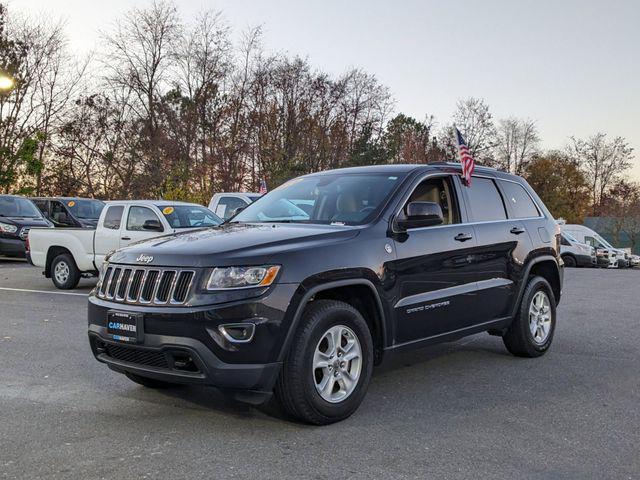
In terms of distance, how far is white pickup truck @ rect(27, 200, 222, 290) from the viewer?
1238 cm

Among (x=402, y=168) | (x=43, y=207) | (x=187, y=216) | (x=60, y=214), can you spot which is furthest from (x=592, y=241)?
(x=402, y=168)

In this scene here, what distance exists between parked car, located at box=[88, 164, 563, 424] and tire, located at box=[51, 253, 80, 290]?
776 centimetres

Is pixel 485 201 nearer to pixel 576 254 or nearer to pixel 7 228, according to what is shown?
pixel 7 228

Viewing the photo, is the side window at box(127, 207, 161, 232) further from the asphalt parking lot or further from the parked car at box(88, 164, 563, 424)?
the parked car at box(88, 164, 563, 424)

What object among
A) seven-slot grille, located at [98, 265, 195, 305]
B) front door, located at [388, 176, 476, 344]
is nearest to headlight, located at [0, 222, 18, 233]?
seven-slot grille, located at [98, 265, 195, 305]

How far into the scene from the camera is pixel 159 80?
1569 inches

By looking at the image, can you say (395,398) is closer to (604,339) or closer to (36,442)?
(36,442)

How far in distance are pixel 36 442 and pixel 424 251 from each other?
304 centimetres

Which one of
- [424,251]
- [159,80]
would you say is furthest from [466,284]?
[159,80]

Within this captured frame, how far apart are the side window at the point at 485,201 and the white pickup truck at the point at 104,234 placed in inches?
257

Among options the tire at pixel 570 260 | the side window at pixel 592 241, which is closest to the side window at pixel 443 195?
the tire at pixel 570 260

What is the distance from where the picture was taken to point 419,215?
518 cm

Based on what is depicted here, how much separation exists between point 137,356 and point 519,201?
425 cm

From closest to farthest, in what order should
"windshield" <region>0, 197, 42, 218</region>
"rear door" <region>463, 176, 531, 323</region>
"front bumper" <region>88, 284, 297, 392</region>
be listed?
"front bumper" <region>88, 284, 297, 392</region> < "rear door" <region>463, 176, 531, 323</region> < "windshield" <region>0, 197, 42, 218</region>
